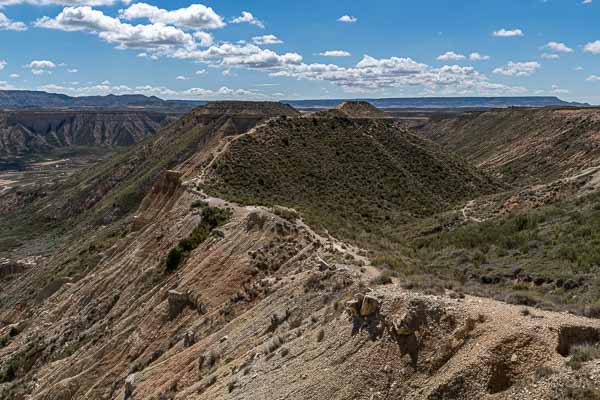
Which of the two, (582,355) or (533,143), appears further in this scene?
(533,143)

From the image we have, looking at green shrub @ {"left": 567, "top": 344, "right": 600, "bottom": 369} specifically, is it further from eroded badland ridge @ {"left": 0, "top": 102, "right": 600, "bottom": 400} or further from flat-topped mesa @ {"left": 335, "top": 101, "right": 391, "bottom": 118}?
flat-topped mesa @ {"left": 335, "top": 101, "right": 391, "bottom": 118}

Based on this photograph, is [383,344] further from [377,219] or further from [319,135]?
[319,135]

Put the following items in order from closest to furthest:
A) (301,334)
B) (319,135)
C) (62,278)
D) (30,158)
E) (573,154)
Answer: (301,334), (62,278), (319,135), (573,154), (30,158)

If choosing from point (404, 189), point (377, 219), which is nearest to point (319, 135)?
point (404, 189)

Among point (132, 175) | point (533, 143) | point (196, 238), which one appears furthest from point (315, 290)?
point (132, 175)

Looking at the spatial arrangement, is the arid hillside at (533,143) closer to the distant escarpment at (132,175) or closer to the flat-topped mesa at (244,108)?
the flat-topped mesa at (244,108)

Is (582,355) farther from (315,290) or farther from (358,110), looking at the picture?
(358,110)

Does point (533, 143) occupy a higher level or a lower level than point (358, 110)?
lower
